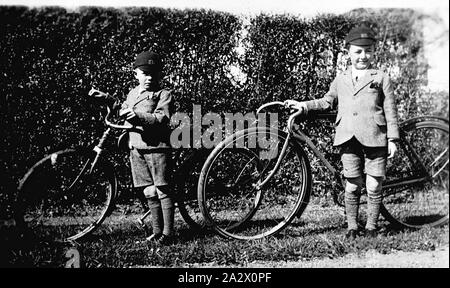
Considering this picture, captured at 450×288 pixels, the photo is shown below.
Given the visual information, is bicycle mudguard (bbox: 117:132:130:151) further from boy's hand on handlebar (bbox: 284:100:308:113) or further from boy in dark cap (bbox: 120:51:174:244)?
boy's hand on handlebar (bbox: 284:100:308:113)

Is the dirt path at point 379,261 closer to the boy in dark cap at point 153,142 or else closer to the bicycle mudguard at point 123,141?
the boy in dark cap at point 153,142

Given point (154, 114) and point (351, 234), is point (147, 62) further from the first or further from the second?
point (351, 234)

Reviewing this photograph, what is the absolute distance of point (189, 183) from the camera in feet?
11.3

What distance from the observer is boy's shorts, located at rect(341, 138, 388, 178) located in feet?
10.8

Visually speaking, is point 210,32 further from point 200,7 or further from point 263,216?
point 263,216

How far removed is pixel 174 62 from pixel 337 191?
5.76 ft

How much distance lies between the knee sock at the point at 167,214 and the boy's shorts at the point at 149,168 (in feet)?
0.46

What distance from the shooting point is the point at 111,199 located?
324 cm

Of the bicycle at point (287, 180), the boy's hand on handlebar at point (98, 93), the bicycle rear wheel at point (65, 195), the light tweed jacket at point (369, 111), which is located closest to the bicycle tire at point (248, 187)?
the bicycle at point (287, 180)

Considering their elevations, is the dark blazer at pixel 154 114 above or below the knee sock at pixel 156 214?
above

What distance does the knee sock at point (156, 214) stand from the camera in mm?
3197

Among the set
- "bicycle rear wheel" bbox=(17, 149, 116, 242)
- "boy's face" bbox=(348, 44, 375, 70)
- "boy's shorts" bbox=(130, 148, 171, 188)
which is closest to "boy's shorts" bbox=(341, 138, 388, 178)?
"boy's face" bbox=(348, 44, 375, 70)

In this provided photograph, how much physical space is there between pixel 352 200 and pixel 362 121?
0.65 m

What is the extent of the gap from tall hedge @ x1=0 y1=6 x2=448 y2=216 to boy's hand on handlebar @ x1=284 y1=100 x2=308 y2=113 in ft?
0.97
